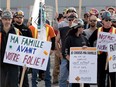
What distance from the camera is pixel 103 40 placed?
8.12 meters

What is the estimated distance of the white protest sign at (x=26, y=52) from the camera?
7.20 m

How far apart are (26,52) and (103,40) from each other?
70.0 inches

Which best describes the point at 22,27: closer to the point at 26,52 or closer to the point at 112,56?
the point at 26,52

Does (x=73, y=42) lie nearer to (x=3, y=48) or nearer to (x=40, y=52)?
(x=40, y=52)

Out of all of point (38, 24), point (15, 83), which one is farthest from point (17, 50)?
point (38, 24)

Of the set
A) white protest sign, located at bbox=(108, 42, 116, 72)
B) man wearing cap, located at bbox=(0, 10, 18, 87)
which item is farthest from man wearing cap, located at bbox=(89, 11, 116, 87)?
man wearing cap, located at bbox=(0, 10, 18, 87)

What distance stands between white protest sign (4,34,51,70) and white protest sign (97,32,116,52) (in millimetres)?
1283

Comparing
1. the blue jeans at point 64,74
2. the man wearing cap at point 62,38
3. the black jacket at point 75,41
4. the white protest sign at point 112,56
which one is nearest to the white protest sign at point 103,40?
the white protest sign at point 112,56

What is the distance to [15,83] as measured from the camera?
7367 millimetres

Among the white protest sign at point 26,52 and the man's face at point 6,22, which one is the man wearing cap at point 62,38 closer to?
the white protest sign at point 26,52

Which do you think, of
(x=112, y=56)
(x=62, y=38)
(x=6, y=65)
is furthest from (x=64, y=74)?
(x=6, y=65)

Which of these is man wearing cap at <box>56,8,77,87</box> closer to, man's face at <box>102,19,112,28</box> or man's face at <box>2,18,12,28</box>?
man's face at <box>102,19,112,28</box>

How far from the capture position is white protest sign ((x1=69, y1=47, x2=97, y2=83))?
7391mm

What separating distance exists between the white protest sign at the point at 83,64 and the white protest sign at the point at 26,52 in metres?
0.54
